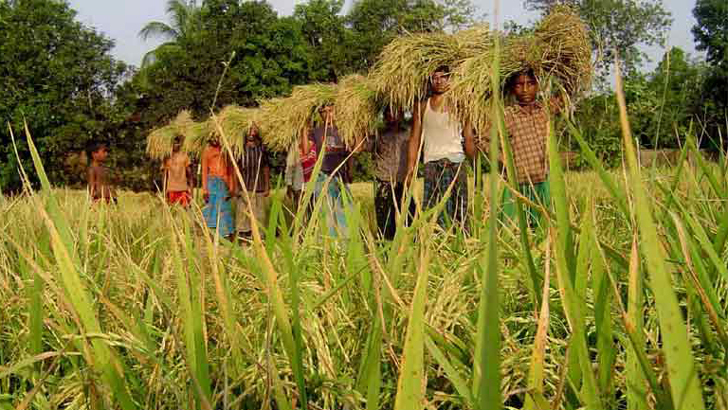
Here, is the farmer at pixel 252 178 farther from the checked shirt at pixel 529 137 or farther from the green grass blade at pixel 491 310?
the green grass blade at pixel 491 310

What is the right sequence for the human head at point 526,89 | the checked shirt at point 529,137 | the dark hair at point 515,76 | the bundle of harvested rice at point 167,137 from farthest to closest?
the bundle of harvested rice at point 167,137 < the dark hair at point 515,76 < the human head at point 526,89 < the checked shirt at point 529,137

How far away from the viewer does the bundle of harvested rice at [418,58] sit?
4707 mm

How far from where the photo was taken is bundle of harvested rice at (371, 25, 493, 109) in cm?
471

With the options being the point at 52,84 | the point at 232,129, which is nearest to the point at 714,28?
the point at 232,129

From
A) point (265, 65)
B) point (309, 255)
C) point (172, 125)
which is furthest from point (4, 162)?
point (309, 255)

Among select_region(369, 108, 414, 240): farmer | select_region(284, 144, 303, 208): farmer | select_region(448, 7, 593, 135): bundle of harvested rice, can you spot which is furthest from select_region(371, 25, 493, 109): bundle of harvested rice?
select_region(284, 144, 303, 208): farmer

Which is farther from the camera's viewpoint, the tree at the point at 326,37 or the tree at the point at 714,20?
the tree at the point at 326,37

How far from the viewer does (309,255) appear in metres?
1.39

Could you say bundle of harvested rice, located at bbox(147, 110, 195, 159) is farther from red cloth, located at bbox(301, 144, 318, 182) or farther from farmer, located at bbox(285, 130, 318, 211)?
red cloth, located at bbox(301, 144, 318, 182)

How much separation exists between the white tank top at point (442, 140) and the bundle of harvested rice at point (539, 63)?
149 mm

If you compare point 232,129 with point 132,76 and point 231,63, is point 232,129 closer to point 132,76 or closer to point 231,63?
point 231,63

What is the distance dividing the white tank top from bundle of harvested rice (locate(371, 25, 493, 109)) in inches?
34.5

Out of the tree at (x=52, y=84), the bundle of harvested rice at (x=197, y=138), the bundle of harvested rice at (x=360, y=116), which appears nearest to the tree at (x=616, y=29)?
the bundle of harvested rice at (x=360, y=116)

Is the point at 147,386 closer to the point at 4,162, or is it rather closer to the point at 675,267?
the point at 675,267
